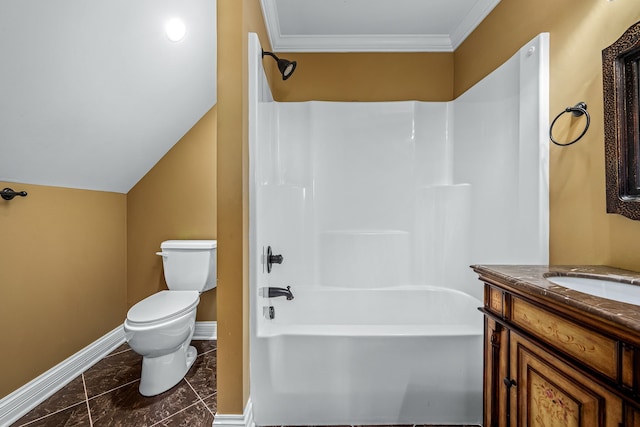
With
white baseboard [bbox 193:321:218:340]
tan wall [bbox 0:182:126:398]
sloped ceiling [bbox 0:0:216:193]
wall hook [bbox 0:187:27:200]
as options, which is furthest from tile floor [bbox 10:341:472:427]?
sloped ceiling [bbox 0:0:216:193]

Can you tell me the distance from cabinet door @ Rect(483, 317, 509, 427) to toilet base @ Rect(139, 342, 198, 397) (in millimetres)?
1733

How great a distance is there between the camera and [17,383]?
1.46m

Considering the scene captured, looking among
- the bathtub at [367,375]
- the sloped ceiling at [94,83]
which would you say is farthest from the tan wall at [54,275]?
the bathtub at [367,375]

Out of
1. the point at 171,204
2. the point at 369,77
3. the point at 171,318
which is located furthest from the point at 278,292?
the point at 369,77

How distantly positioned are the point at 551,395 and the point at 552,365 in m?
0.09

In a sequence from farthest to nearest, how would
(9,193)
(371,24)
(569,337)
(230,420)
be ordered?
(371,24) < (9,193) < (230,420) < (569,337)

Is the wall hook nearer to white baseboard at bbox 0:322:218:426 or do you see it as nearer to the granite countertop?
white baseboard at bbox 0:322:218:426

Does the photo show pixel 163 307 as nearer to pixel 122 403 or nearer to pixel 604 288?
pixel 122 403

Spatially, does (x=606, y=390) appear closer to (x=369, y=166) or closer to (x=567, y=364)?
(x=567, y=364)

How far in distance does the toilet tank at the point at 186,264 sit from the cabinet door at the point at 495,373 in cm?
A: 188

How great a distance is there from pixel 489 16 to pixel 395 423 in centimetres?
249

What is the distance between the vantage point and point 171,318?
1650 mm

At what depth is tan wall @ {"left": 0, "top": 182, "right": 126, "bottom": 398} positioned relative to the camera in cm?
146

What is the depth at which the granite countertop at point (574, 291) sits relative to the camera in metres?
0.57
